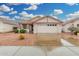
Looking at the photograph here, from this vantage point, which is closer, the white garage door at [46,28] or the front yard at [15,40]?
the white garage door at [46,28]

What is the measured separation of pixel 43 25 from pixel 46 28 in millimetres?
225

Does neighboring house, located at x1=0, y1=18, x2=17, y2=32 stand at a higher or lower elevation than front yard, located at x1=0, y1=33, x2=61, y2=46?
higher

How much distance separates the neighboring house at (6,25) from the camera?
7184 millimetres

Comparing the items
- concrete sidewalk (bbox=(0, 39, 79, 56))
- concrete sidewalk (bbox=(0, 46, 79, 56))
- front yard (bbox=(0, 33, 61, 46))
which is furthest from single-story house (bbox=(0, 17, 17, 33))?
concrete sidewalk (bbox=(0, 46, 79, 56))

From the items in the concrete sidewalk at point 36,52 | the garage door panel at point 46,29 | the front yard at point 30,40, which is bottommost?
the concrete sidewalk at point 36,52

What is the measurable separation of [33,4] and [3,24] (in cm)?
159

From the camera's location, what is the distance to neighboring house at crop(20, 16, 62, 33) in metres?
7.32

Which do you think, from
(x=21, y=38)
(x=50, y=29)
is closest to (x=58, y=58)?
(x=50, y=29)

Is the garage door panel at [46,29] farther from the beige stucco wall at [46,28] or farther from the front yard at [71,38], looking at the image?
the front yard at [71,38]

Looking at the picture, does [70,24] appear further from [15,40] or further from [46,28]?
[15,40]

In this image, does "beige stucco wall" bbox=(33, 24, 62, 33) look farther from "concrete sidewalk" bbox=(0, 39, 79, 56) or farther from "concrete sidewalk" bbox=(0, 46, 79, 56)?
"concrete sidewalk" bbox=(0, 46, 79, 56)

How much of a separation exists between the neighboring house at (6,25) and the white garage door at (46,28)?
985mm

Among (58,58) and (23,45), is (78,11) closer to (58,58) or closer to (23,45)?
(23,45)

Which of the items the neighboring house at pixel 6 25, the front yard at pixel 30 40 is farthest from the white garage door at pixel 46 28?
the neighboring house at pixel 6 25
